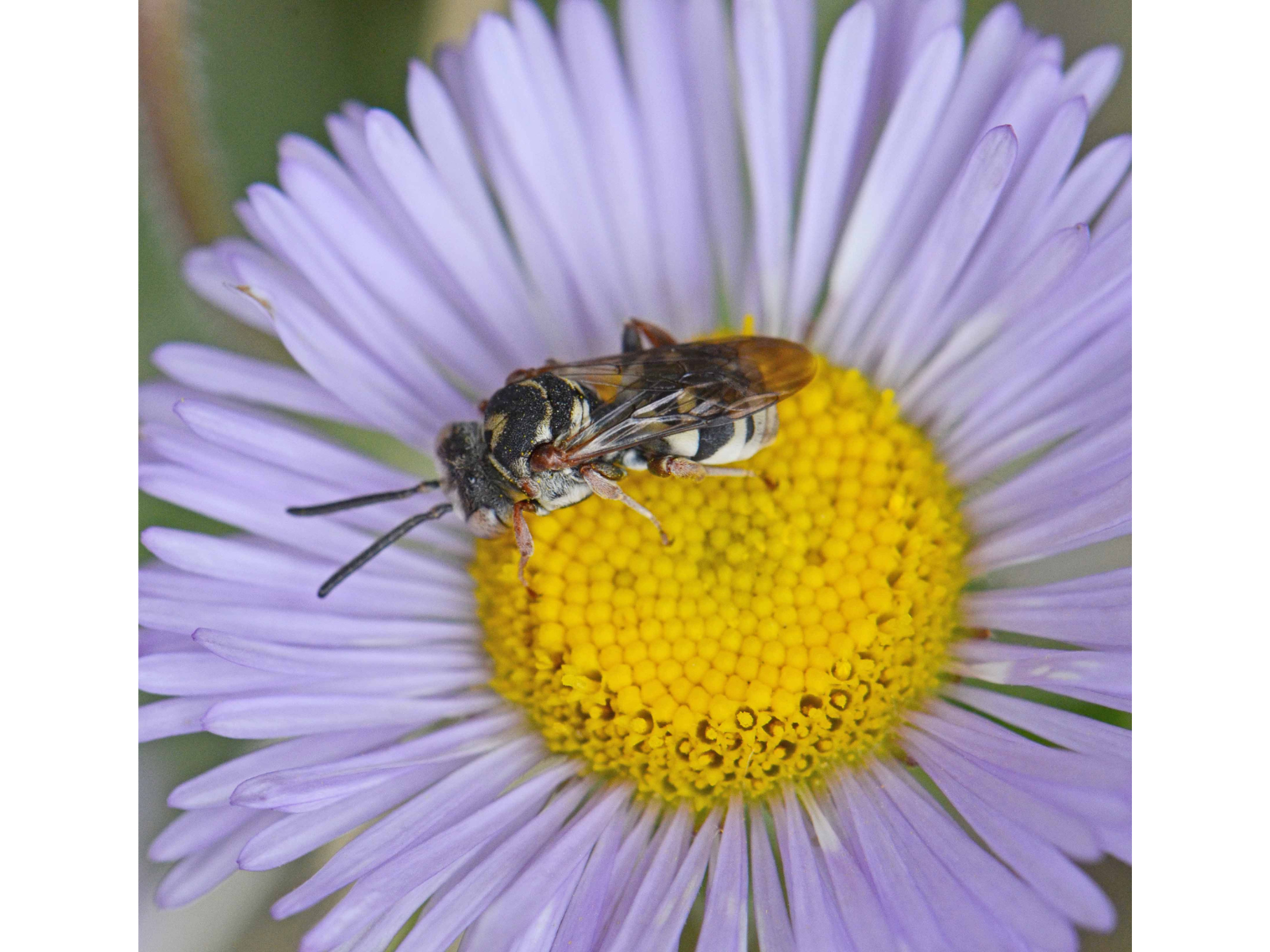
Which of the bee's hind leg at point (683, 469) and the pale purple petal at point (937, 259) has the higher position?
the pale purple petal at point (937, 259)

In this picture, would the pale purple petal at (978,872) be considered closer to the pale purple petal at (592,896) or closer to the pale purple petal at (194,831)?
the pale purple petal at (592,896)

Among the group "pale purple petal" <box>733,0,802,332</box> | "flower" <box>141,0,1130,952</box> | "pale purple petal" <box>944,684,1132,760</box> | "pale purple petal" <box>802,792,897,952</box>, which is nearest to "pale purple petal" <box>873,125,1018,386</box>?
"flower" <box>141,0,1130,952</box>

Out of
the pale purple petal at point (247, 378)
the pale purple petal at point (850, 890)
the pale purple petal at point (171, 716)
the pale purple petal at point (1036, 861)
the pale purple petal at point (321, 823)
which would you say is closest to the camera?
the pale purple petal at point (1036, 861)

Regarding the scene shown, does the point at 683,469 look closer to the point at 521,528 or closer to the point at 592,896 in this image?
the point at 521,528

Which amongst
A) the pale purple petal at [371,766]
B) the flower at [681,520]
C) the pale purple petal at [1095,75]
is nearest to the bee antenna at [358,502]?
the flower at [681,520]

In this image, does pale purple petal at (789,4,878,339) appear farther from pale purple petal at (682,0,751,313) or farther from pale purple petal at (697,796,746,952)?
pale purple petal at (697,796,746,952)

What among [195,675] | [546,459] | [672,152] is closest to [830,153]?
[672,152]
